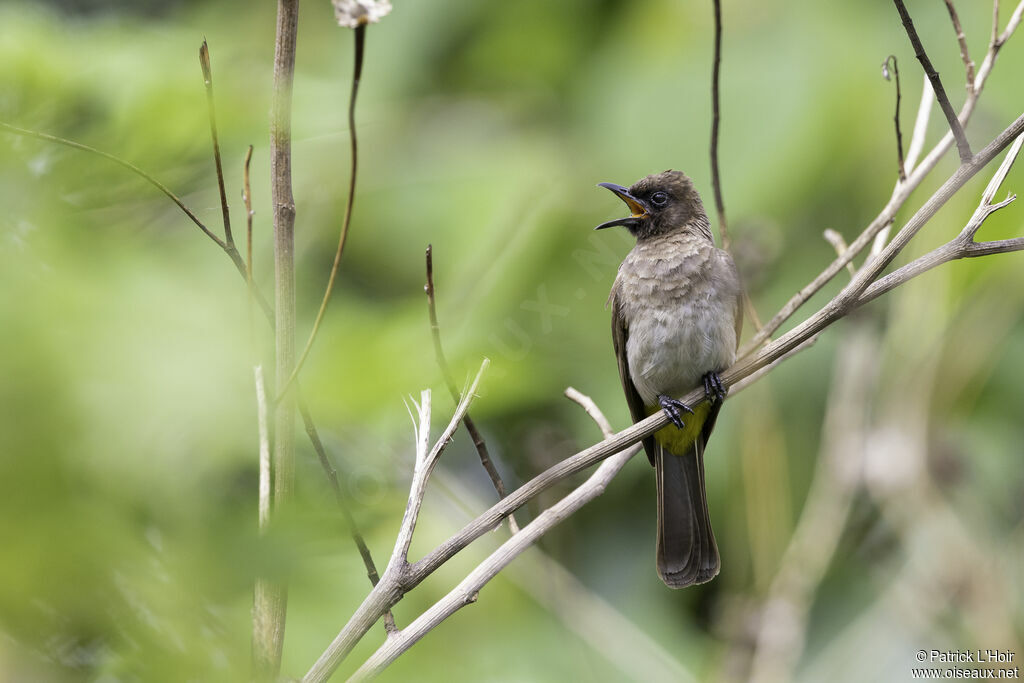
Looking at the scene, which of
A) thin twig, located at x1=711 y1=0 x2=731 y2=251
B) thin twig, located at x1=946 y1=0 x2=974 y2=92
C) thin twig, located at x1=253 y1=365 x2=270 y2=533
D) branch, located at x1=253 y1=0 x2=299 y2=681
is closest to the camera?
thin twig, located at x1=253 y1=365 x2=270 y2=533

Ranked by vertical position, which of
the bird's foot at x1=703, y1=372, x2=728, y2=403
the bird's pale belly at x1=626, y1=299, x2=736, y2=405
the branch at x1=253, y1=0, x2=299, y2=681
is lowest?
the bird's foot at x1=703, y1=372, x2=728, y2=403

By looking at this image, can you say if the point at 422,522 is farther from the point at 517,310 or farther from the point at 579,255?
the point at 579,255

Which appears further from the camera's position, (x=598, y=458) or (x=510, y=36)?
(x=510, y=36)

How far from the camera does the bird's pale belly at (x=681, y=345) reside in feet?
10.3

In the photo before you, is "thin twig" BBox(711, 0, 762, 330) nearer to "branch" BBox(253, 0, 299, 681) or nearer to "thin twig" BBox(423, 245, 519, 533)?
"thin twig" BBox(423, 245, 519, 533)

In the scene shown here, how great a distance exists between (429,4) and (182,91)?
328cm

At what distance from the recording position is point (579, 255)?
12.1 feet

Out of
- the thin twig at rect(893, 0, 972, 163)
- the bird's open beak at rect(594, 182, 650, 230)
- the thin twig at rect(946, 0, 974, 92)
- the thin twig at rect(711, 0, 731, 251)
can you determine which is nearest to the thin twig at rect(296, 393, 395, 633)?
the thin twig at rect(893, 0, 972, 163)

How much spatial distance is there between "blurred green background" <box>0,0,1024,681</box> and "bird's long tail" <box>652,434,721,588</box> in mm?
292

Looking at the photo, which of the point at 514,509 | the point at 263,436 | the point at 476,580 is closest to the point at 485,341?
the point at 514,509

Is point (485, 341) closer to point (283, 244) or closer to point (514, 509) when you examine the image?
point (514, 509)

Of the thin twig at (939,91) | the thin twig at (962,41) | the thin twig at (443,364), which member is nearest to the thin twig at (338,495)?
the thin twig at (443,364)

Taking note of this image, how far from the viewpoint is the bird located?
307 cm

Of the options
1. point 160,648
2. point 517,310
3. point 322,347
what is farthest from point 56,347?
point 517,310
